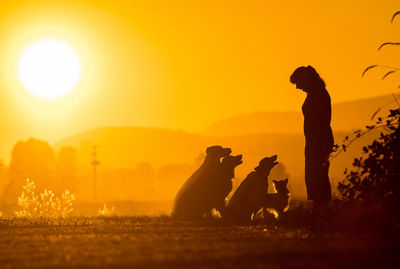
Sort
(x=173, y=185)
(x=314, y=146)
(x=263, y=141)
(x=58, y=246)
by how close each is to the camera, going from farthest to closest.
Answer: (x=263, y=141) < (x=173, y=185) < (x=314, y=146) < (x=58, y=246)

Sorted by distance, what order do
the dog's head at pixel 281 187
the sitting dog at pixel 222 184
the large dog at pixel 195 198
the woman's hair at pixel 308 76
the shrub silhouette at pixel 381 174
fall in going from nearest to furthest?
the shrub silhouette at pixel 381 174
the large dog at pixel 195 198
the sitting dog at pixel 222 184
the woman's hair at pixel 308 76
the dog's head at pixel 281 187

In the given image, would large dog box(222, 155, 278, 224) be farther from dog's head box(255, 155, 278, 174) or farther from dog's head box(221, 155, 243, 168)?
dog's head box(221, 155, 243, 168)

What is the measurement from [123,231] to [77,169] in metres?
109

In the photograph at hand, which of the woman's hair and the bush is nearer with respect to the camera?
the bush

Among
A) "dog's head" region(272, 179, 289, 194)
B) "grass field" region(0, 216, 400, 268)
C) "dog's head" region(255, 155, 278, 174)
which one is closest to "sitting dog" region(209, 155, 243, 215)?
"dog's head" region(255, 155, 278, 174)

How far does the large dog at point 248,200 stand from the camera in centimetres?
1370

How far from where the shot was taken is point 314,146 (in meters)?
14.0

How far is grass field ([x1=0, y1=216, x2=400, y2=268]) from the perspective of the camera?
297 inches

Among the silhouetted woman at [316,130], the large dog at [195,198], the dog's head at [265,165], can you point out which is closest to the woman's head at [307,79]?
the silhouetted woman at [316,130]

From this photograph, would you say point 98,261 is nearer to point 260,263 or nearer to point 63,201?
point 260,263

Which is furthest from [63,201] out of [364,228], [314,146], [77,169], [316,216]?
[77,169]

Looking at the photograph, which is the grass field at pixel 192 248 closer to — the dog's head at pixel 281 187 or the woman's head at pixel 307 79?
the dog's head at pixel 281 187

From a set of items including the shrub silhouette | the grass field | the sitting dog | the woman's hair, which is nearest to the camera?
the grass field

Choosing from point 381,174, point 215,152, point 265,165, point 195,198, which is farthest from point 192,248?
point 265,165
